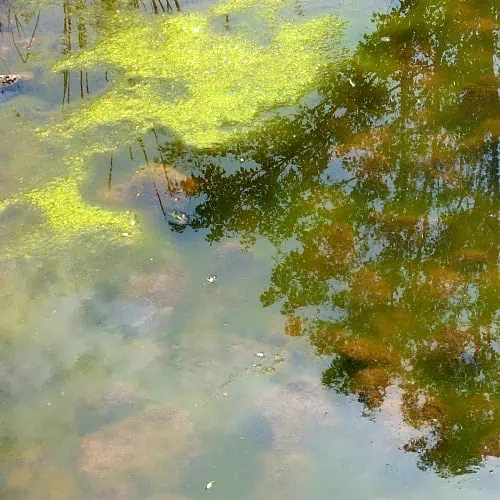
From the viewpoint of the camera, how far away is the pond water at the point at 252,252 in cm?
236

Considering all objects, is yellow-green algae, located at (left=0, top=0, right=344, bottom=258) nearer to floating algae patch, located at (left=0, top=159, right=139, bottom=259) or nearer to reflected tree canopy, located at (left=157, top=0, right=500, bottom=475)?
floating algae patch, located at (left=0, top=159, right=139, bottom=259)

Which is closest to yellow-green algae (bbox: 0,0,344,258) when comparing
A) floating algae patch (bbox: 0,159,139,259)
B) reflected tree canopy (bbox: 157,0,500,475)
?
floating algae patch (bbox: 0,159,139,259)

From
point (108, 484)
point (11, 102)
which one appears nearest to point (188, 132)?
point (11, 102)

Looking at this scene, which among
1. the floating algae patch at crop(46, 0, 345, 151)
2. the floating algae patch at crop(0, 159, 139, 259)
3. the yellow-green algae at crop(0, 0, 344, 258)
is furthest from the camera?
the floating algae patch at crop(46, 0, 345, 151)

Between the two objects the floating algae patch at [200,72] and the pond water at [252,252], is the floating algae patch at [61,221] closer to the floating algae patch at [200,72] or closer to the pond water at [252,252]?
the pond water at [252,252]

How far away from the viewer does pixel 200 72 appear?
389cm

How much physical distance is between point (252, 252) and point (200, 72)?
1.45 m

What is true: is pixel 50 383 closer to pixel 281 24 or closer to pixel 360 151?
pixel 360 151

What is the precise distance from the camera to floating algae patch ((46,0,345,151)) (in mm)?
3590

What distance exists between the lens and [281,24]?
420cm

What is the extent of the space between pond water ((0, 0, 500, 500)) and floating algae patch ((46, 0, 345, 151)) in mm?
17

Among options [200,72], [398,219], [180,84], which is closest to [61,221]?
[180,84]

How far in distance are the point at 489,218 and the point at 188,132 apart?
167 cm

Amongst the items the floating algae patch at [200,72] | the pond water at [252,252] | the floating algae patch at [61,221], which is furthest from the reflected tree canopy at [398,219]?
the floating algae patch at [61,221]
